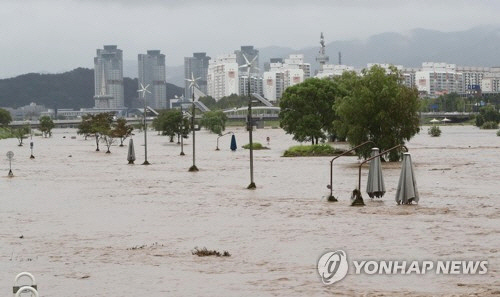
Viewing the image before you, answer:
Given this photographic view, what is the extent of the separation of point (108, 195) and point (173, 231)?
1651cm

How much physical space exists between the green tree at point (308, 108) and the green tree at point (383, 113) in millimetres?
22700

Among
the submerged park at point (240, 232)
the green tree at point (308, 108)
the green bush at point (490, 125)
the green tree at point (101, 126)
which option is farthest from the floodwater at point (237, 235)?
the green bush at point (490, 125)

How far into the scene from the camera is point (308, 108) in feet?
302

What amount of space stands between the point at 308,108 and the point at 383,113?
85.7 feet

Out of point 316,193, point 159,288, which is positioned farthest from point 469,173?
point 159,288

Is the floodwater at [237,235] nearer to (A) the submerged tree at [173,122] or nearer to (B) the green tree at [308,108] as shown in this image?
(B) the green tree at [308,108]

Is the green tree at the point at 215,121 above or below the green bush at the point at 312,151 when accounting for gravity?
above

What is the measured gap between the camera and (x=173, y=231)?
30.2 m

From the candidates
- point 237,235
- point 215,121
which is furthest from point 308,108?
point 215,121

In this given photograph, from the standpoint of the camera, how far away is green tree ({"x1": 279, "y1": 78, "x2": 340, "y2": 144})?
9194 centimetres

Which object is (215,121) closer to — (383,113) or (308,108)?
(308,108)

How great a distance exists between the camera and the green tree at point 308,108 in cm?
9194

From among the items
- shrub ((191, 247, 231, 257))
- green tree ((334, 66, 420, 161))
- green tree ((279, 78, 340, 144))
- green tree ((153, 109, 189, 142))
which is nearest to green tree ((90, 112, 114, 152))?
green tree ((153, 109, 189, 142))

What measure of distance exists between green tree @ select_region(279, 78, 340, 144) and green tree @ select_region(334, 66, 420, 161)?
22.7 metres
